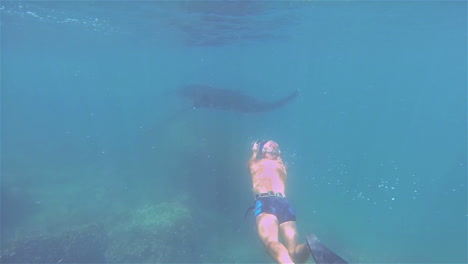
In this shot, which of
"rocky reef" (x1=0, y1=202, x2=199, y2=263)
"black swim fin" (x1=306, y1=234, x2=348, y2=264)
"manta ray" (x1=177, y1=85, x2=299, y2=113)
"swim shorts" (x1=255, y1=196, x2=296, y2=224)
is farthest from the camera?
"manta ray" (x1=177, y1=85, x2=299, y2=113)

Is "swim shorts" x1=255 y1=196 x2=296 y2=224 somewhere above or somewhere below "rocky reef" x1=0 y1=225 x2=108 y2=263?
above

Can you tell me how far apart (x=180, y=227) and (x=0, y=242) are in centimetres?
758

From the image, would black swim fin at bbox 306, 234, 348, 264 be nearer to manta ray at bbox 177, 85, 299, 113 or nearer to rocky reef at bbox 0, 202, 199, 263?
rocky reef at bbox 0, 202, 199, 263

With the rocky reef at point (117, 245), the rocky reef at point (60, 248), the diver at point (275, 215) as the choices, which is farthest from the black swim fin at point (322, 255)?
the rocky reef at point (60, 248)

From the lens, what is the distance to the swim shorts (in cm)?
760

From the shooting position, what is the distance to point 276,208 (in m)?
7.64

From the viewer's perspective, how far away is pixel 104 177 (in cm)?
1997

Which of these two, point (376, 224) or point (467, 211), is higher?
point (467, 211)

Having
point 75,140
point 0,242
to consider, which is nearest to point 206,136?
point 0,242

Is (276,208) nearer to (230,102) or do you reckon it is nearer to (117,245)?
(117,245)

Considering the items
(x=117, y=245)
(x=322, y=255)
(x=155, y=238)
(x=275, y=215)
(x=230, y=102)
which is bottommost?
(x=322, y=255)

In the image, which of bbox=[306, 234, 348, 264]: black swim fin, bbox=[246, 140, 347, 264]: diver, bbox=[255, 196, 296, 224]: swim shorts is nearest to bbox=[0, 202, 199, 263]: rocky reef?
bbox=[246, 140, 347, 264]: diver

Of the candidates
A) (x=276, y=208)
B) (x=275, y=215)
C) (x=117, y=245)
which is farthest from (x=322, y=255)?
(x=117, y=245)

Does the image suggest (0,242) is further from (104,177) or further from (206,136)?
(206,136)
